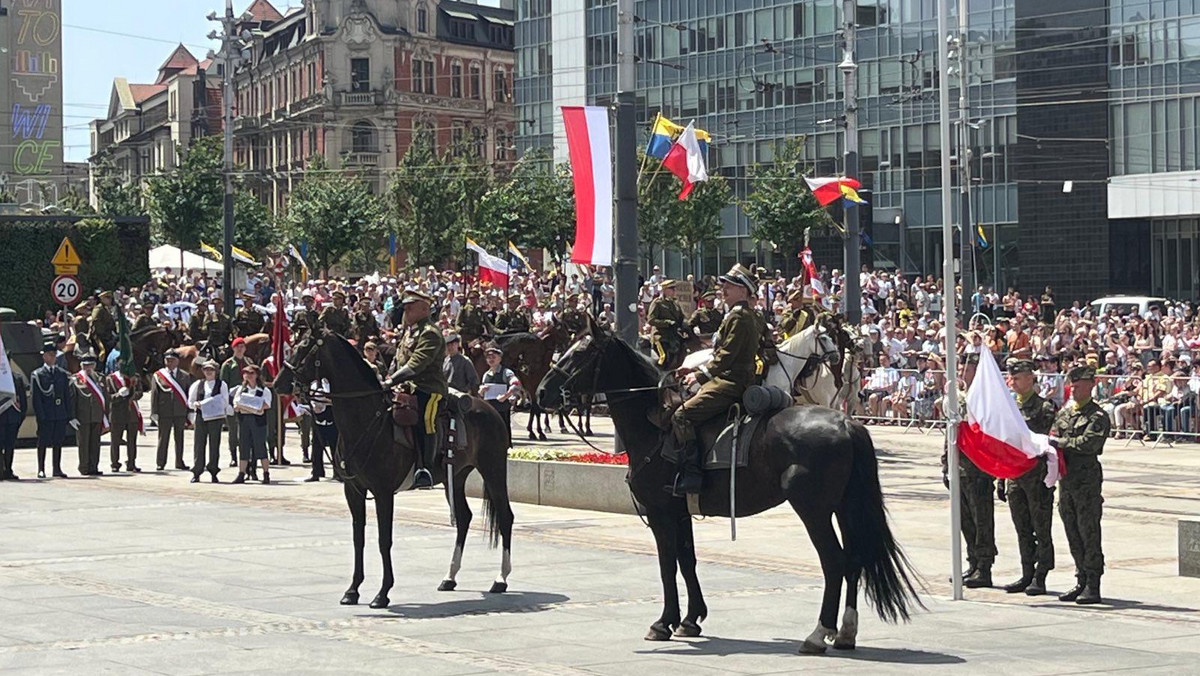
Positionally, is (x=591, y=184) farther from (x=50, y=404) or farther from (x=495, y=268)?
(x=495, y=268)

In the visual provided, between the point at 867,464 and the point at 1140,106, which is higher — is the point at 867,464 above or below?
below

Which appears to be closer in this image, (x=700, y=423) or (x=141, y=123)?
(x=700, y=423)

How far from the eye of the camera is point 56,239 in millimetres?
54031

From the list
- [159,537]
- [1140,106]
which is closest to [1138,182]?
[1140,106]

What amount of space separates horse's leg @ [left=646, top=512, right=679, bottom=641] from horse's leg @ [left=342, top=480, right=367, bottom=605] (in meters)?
2.92

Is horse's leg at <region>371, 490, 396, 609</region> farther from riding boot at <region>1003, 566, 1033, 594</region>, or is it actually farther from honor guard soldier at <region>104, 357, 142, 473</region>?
honor guard soldier at <region>104, 357, 142, 473</region>

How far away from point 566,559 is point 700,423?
4757 millimetres

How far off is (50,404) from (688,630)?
17.9m

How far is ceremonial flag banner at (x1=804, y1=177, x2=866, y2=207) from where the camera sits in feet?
121

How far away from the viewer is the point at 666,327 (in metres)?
26.0

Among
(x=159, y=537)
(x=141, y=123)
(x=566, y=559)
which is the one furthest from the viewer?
(x=141, y=123)

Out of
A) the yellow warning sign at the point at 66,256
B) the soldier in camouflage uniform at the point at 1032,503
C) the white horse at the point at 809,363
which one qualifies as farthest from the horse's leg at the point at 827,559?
the yellow warning sign at the point at 66,256

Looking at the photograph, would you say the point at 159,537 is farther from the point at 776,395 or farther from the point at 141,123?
the point at 141,123

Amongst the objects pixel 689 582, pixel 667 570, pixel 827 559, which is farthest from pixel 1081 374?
pixel 667 570
